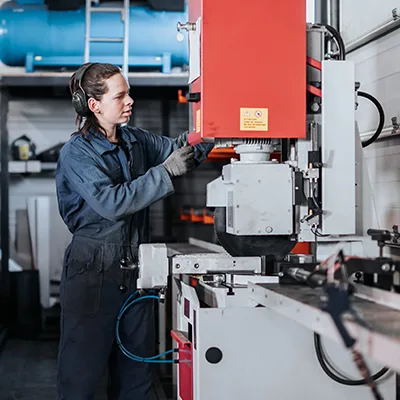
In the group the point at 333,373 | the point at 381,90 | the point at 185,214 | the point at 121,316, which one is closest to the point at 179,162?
the point at 121,316

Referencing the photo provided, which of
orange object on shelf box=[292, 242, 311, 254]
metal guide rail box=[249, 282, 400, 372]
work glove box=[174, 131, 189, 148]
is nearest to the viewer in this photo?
metal guide rail box=[249, 282, 400, 372]

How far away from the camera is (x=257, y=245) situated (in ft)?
6.08

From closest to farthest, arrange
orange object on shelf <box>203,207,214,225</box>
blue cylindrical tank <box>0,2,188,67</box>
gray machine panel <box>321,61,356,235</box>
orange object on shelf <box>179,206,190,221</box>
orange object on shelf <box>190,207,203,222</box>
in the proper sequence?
gray machine panel <box>321,61,356,235</box>
blue cylindrical tank <box>0,2,188,67</box>
orange object on shelf <box>203,207,214,225</box>
orange object on shelf <box>190,207,203,222</box>
orange object on shelf <box>179,206,190,221</box>

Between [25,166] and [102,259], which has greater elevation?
[25,166]

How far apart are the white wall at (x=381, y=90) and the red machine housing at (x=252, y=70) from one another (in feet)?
2.60

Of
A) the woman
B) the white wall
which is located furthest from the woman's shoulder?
the white wall

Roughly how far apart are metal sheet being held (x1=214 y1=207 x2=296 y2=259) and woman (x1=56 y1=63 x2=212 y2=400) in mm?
287

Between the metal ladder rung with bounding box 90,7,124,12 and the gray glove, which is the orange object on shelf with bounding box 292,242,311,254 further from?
the metal ladder rung with bounding box 90,7,124,12

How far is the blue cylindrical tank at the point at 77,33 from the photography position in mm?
4504

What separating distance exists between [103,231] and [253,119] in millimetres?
730

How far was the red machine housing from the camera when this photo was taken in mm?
1766

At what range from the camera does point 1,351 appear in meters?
4.62

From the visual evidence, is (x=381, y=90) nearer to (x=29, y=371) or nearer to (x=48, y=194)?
(x=29, y=371)

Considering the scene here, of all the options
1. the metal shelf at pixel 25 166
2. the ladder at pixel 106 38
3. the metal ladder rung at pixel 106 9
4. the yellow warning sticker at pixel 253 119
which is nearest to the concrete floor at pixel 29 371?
the metal shelf at pixel 25 166
